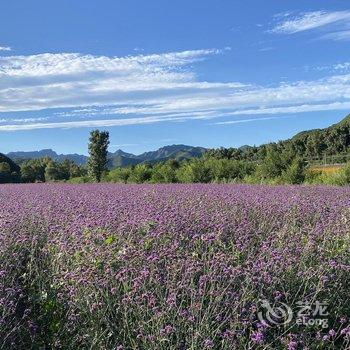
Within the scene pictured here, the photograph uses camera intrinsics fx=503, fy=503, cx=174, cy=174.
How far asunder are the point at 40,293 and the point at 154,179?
2038 cm

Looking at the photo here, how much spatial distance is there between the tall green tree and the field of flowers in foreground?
29.9 m

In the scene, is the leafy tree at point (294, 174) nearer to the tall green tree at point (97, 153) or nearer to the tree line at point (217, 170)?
the tree line at point (217, 170)

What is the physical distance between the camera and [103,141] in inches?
1501

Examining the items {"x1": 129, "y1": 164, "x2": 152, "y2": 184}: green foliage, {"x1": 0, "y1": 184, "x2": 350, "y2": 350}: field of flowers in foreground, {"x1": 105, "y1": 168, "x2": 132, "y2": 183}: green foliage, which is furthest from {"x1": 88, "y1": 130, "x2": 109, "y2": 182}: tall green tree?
{"x1": 0, "y1": 184, "x2": 350, "y2": 350}: field of flowers in foreground

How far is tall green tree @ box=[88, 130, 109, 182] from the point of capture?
35375mm

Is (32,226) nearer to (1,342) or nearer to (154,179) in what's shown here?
(1,342)

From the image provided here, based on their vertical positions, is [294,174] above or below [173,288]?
above

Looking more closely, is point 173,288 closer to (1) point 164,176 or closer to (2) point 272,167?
(2) point 272,167

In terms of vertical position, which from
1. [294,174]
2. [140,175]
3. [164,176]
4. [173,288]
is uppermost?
[140,175]

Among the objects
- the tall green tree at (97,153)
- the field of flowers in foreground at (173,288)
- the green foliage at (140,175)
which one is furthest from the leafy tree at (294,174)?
the tall green tree at (97,153)

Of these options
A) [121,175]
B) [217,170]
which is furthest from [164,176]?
[121,175]

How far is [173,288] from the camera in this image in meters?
2.87

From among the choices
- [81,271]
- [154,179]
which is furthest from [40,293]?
[154,179]

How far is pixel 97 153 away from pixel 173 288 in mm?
34485
